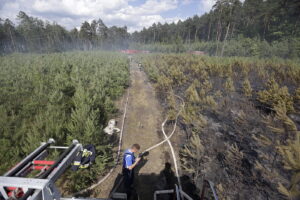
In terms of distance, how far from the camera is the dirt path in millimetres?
5348

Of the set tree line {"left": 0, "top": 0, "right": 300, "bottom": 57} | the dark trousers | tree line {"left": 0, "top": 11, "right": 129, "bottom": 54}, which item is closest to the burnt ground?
the dark trousers

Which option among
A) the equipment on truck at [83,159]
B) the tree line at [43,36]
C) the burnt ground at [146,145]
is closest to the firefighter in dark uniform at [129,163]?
the burnt ground at [146,145]

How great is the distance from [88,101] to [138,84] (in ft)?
36.8

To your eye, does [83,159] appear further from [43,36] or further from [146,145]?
[43,36]

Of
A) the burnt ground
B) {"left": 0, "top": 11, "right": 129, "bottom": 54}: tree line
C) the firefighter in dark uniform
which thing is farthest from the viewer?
{"left": 0, "top": 11, "right": 129, "bottom": 54}: tree line

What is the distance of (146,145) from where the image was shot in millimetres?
7516

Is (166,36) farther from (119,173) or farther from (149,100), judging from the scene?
(119,173)

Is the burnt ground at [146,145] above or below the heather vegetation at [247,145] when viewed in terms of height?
below

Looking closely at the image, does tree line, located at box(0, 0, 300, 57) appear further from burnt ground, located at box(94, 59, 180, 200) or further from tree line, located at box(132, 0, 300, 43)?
burnt ground, located at box(94, 59, 180, 200)

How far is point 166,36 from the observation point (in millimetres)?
91125

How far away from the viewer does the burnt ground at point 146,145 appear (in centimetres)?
531

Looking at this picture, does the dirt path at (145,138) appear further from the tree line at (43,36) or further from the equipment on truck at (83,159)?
the tree line at (43,36)

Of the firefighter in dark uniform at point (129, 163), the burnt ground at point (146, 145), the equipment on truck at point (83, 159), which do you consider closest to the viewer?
A: the equipment on truck at point (83, 159)

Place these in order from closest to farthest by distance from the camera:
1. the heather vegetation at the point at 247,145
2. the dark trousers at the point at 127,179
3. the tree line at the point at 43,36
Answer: the heather vegetation at the point at 247,145 → the dark trousers at the point at 127,179 → the tree line at the point at 43,36
